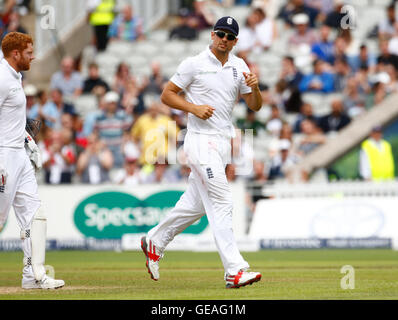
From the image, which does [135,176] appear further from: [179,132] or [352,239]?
[352,239]

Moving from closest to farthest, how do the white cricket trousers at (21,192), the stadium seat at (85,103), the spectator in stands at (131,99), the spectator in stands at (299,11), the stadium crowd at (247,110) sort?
the white cricket trousers at (21,192) → the stadium crowd at (247,110) → the spectator in stands at (131,99) → the stadium seat at (85,103) → the spectator in stands at (299,11)

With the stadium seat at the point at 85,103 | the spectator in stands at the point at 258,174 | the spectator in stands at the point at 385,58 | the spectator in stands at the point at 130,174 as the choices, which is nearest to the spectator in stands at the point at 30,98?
the stadium seat at the point at 85,103

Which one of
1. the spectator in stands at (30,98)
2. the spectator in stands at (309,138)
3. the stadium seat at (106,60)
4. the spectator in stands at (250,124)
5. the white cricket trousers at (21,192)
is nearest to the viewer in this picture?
the white cricket trousers at (21,192)

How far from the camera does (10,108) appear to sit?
9.66 meters

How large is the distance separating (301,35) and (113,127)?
551 centimetres

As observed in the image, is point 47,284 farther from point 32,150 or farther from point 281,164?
point 281,164

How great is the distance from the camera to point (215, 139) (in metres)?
10.2

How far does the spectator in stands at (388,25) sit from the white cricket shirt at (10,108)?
15499 millimetres

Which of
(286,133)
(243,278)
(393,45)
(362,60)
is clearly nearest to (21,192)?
(243,278)

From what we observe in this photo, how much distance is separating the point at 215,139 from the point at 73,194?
388 inches

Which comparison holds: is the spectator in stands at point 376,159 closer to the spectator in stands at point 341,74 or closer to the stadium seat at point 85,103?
the spectator in stands at point 341,74

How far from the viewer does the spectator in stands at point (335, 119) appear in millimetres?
21562

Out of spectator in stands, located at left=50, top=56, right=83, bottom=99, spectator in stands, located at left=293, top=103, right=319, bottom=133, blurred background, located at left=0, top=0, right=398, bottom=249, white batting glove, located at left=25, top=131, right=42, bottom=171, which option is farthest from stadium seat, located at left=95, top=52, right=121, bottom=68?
white batting glove, located at left=25, top=131, right=42, bottom=171

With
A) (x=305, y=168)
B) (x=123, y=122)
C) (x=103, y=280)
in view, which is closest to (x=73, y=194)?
(x=123, y=122)
